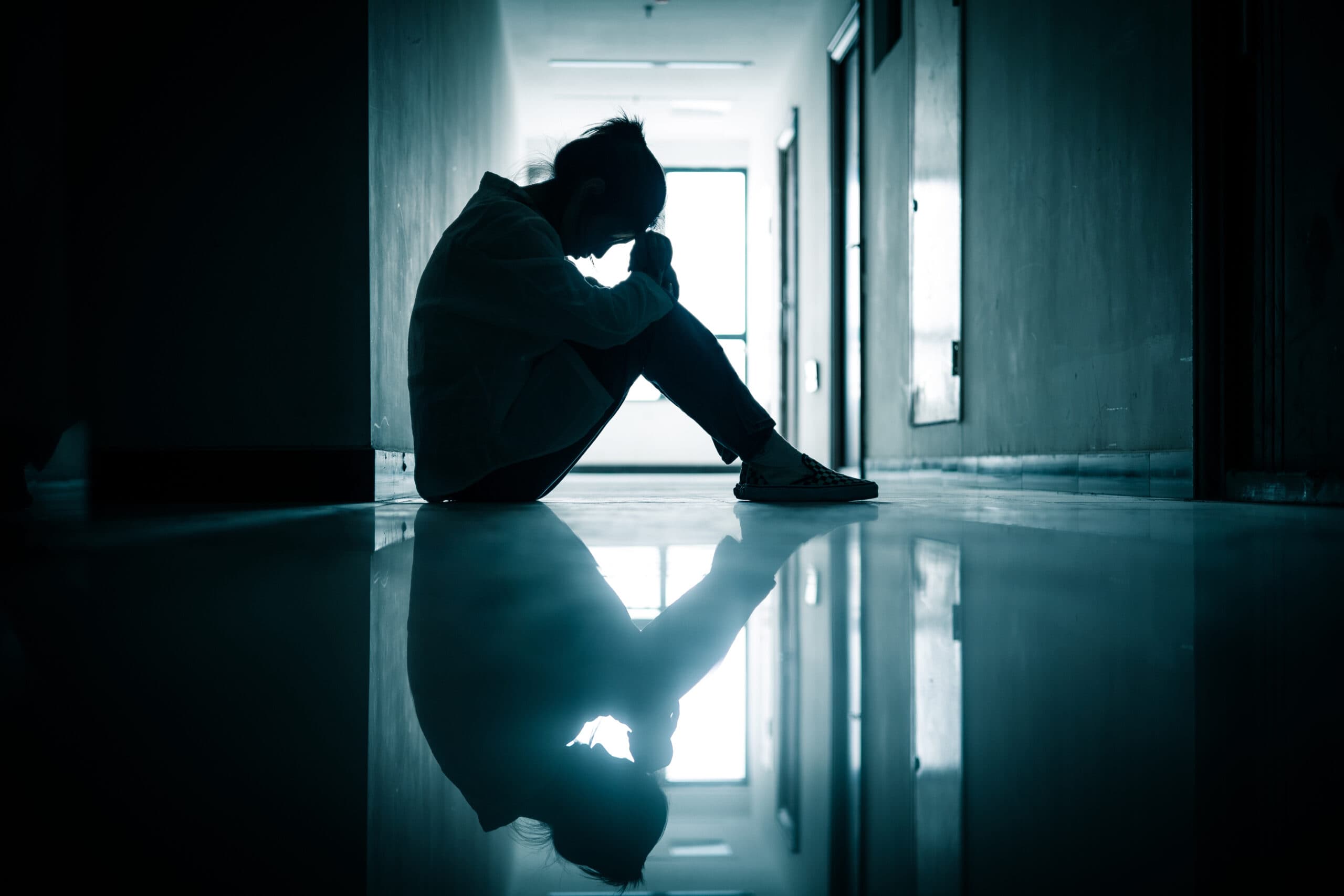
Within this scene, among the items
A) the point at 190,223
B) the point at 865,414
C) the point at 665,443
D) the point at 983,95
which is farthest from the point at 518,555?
the point at 665,443

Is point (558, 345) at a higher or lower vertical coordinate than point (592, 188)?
lower

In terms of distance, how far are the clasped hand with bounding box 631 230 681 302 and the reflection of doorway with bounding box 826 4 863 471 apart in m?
3.64

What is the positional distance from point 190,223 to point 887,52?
3.71m

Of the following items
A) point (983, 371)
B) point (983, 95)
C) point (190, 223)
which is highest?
point (983, 95)

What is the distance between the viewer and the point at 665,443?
10.3 meters

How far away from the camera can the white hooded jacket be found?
175 cm

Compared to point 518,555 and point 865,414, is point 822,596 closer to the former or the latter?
point 518,555

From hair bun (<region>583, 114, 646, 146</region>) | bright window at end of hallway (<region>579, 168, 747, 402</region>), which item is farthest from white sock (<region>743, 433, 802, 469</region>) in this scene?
bright window at end of hallway (<region>579, 168, 747, 402</region>)

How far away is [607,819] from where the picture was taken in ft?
0.97

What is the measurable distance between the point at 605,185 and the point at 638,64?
20.1ft

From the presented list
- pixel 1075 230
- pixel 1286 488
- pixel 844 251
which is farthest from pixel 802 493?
pixel 844 251

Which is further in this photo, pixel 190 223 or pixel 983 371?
→ pixel 983 371

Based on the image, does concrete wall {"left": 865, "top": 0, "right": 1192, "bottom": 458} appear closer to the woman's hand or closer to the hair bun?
the hair bun

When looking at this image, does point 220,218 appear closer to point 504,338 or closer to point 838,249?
point 504,338
